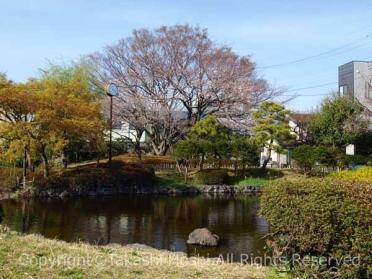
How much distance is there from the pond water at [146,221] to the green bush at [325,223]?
14.0 ft

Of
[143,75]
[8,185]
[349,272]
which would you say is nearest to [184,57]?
[143,75]

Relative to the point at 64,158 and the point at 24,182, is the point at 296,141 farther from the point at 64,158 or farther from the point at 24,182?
the point at 24,182

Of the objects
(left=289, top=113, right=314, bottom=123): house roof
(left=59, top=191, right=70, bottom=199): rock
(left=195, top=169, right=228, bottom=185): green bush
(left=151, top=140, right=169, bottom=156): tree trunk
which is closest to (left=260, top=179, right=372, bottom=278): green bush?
(left=59, top=191, right=70, bottom=199): rock

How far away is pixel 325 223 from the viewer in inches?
181

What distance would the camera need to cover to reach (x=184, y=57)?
29.7 meters

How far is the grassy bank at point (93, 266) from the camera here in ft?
15.8

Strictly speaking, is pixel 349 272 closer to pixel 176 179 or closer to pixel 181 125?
pixel 176 179

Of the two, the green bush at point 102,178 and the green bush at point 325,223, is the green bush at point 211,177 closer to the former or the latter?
the green bush at point 102,178

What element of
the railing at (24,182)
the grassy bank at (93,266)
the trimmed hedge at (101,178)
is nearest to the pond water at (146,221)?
the trimmed hedge at (101,178)

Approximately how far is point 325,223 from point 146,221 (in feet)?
31.8

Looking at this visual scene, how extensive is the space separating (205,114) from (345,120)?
8.94 metres

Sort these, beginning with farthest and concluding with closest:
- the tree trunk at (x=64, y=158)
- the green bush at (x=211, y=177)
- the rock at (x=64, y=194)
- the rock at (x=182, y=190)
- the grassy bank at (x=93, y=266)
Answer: the tree trunk at (x=64, y=158)
the green bush at (x=211, y=177)
the rock at (x=182, y=190)
the rock at (x=64, y=194)
the grassy bank at (x=93, y=266)

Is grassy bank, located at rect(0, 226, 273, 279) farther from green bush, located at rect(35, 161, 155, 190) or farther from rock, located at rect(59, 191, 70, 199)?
green bush, located at rect(35, 161, 155, 190)

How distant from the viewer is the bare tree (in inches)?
1168
